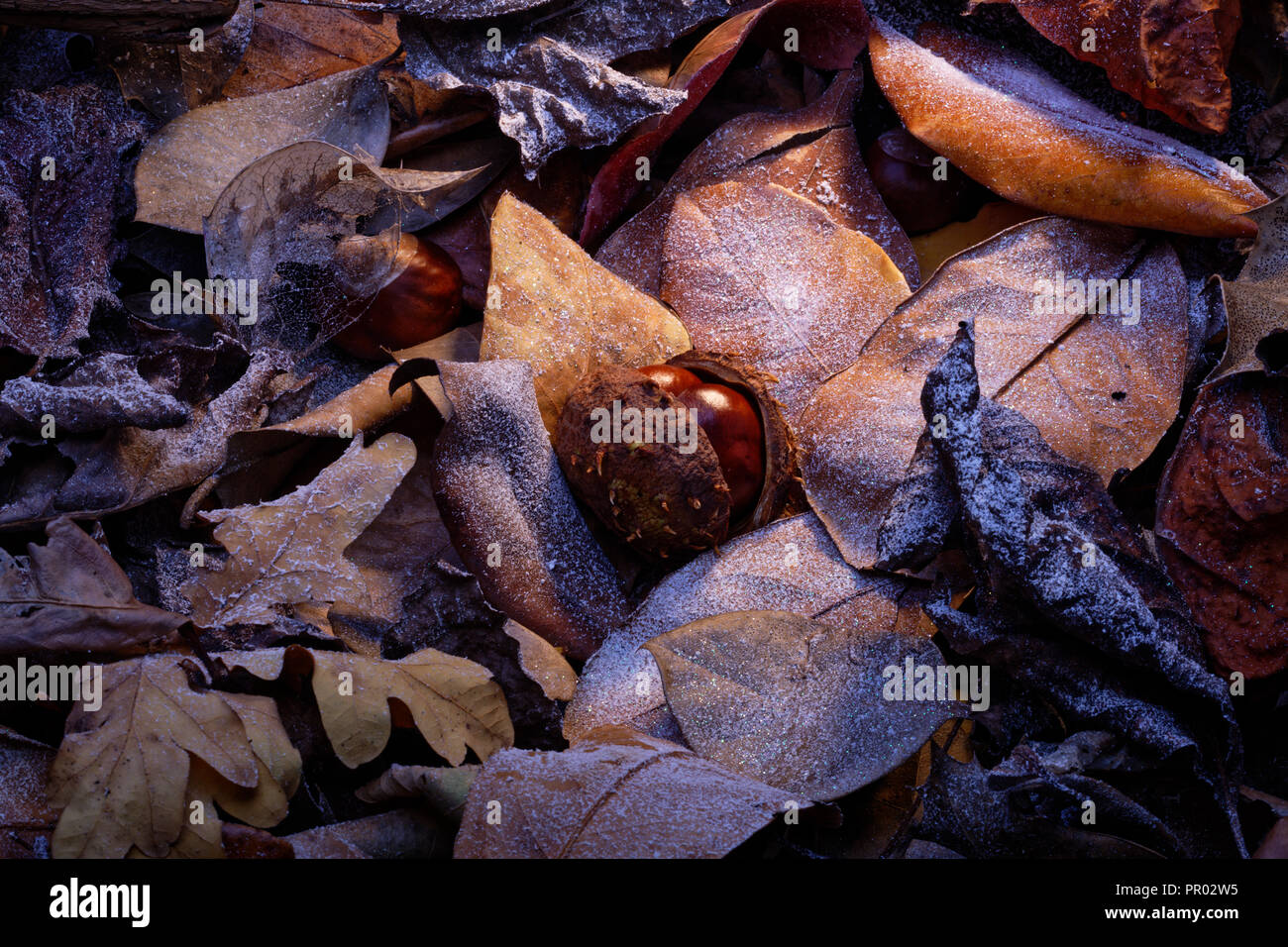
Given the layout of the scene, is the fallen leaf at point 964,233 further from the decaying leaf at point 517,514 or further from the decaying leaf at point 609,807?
the decaying leaf at point 609,807

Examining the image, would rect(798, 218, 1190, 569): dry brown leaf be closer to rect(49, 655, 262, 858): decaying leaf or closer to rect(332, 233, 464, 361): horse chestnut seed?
rect(332, 233, 464, 361): horse chestnut seed

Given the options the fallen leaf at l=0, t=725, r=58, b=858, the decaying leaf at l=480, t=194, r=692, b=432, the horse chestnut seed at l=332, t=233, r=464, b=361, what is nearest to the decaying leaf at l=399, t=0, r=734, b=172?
the decaying leaf at l=480, t=194, r=692, b=432

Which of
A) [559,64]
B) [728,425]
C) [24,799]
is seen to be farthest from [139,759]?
[559,64]

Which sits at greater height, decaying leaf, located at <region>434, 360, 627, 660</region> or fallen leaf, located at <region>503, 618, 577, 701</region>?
decaying leaf, located at <region>434, 360, 627, 660</region>

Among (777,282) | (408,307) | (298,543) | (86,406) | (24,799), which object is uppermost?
(777,282)

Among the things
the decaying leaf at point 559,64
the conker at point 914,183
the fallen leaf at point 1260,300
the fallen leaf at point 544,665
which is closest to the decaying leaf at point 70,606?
the fallen leaf at point 544,665

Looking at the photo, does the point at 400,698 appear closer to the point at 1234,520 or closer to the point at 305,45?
A: the point at 1234,520

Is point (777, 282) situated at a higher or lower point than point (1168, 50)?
lower
